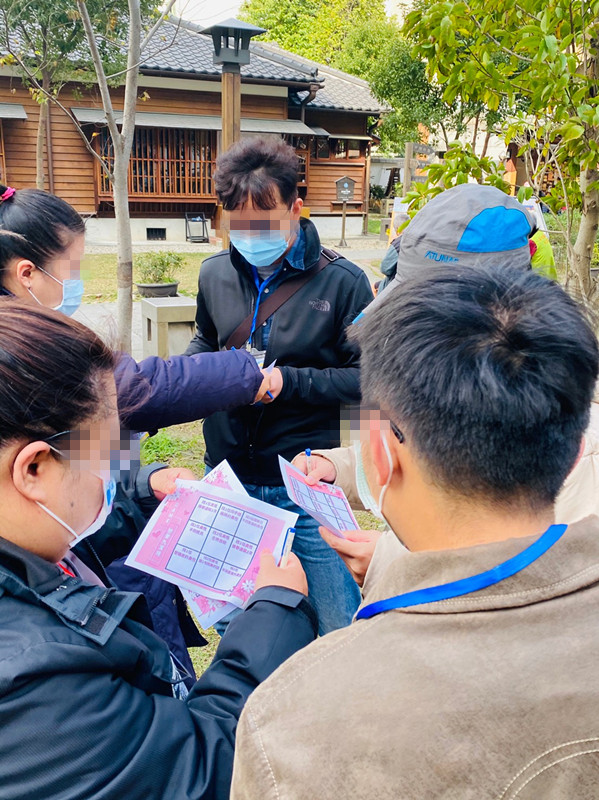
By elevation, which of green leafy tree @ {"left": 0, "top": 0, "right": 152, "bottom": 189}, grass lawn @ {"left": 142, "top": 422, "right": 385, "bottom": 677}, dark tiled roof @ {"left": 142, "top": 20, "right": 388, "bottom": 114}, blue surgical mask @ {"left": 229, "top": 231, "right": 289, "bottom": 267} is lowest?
grass lawn @ {"left": 142, "top": 422, "right": 385, "bottom": 677}

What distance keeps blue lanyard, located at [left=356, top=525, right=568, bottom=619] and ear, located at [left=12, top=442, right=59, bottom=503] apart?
2.11 feet

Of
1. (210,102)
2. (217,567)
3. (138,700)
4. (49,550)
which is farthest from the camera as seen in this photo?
(210,102)

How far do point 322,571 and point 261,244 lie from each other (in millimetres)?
1254

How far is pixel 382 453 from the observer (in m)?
1.00

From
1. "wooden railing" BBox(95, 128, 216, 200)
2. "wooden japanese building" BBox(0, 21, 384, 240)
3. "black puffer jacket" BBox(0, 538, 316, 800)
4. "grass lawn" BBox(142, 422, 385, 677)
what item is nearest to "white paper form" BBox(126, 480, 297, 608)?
"black puffer jacket" BBox(0, 538, 316, 800)

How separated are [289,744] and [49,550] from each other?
2.03 ft

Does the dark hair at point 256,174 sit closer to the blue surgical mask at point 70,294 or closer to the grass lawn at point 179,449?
the blue surgical mask at point 70,294

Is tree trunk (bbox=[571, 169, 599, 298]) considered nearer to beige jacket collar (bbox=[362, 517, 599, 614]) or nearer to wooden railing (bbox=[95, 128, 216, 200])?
beige jacket collar (bbox=[362, 517, 599, 614])

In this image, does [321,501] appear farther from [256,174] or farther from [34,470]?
[256,174]

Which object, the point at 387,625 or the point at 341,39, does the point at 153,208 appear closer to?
the point at 387,625

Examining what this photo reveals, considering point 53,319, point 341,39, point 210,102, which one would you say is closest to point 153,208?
point 210,102

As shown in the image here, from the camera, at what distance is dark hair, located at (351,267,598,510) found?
86cm

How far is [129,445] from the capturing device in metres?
1.56

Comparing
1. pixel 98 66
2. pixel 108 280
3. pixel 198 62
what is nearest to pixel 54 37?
pixel 108 280
